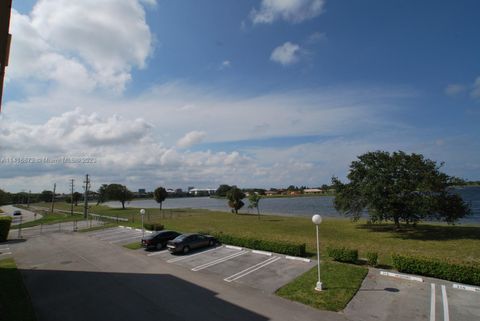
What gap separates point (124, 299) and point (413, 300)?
12.8 metres

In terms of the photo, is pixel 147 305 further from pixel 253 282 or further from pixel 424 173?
pixel 424 173

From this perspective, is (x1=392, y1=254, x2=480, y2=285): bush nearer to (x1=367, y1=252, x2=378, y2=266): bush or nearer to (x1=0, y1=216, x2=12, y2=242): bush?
(x1=367, y1=252, x2=378, y2=266): bush

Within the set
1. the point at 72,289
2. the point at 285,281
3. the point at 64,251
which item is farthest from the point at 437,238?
the point at 64,251

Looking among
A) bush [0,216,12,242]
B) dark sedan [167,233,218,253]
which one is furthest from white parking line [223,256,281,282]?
bush [0,216,12,242]

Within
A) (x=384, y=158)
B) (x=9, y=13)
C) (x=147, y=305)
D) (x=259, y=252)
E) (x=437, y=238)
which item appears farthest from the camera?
(x=384, y=158)

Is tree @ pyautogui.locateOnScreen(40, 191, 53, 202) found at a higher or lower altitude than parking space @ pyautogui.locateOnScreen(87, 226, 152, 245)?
higher

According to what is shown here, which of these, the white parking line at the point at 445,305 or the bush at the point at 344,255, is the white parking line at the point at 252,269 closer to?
the bush at the point at 344,255

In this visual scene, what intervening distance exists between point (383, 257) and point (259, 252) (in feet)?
28.0

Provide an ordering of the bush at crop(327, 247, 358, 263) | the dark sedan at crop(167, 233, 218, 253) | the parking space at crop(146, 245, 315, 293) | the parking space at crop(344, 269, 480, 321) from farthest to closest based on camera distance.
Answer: the dark sedan at crop(167, 233, 218, 253), the bush at crop(327, 247, 358, 263), the parking space at crop(146, 245, 315, 293), the parking space at crop(344, 269, 480, 321)

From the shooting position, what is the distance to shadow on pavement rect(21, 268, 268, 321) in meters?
11.5

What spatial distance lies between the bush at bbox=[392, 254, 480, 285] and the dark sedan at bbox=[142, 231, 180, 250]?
686 inches

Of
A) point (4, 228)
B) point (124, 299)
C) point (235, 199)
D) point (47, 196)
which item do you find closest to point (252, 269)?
point (124, 299)

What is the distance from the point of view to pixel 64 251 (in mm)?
24625

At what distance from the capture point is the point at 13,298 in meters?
13.3
